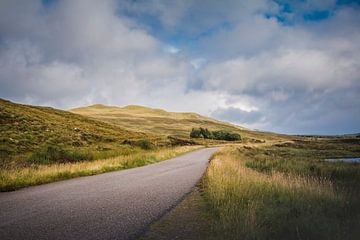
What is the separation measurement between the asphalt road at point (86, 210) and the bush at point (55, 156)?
1148 centimetres

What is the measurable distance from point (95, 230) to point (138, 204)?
2.27 meters

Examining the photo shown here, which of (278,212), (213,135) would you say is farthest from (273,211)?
(213,135)

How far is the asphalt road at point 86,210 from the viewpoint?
551cm

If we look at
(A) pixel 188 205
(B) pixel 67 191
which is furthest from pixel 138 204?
(B) pixel 67 191

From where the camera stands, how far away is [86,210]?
7203 millimetres

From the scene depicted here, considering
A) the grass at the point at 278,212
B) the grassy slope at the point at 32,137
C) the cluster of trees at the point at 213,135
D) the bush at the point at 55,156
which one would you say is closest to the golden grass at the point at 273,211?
the grass at the point at 278,212

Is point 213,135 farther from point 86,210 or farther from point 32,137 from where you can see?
point 86,210

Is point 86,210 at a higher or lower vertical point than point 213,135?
lower

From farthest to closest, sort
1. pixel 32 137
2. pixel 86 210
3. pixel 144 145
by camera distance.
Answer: pixel 144 145, pixel 32 137, pixel 86 210

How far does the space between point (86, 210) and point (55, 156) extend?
1684 centimetres

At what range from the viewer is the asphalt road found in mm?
5512

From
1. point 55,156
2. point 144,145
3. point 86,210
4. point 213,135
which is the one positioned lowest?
point 86,210

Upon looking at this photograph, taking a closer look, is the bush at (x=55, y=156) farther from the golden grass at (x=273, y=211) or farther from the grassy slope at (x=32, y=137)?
the golden grass at (x=273, y=211)

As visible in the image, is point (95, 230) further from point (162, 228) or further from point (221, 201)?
point (221, 201)
